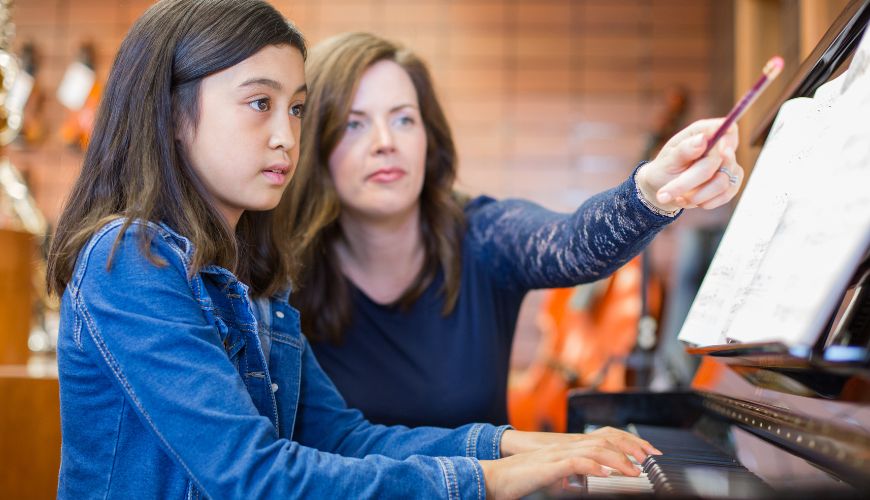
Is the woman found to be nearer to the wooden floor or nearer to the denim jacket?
the denim jacket

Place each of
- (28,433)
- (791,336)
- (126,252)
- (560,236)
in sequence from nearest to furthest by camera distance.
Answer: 1. (791,336)
2. (126,252)
3. (560,236)
4. (28,433)

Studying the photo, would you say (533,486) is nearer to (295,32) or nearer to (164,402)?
(164,402)

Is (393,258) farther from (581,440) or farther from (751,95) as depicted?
(751,95)

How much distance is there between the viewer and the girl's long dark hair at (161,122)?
3.28 feet

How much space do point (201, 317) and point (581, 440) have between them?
0.42 meters

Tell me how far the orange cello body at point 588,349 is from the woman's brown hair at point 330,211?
1.52m

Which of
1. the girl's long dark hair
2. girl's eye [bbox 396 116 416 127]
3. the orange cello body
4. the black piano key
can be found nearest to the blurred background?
the orange cello body

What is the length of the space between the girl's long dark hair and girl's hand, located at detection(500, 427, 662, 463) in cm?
41

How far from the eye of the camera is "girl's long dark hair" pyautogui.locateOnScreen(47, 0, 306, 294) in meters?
1.00

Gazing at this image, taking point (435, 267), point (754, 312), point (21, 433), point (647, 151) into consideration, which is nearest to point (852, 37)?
point (754, 312)

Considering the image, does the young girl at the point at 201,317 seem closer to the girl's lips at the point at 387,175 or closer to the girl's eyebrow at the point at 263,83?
the girl's eyebrow at the point at 263,83

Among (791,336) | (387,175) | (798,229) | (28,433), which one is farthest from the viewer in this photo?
(28,433)

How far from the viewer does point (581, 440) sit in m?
0.92

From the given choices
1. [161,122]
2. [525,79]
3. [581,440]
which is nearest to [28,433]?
[161,122]
